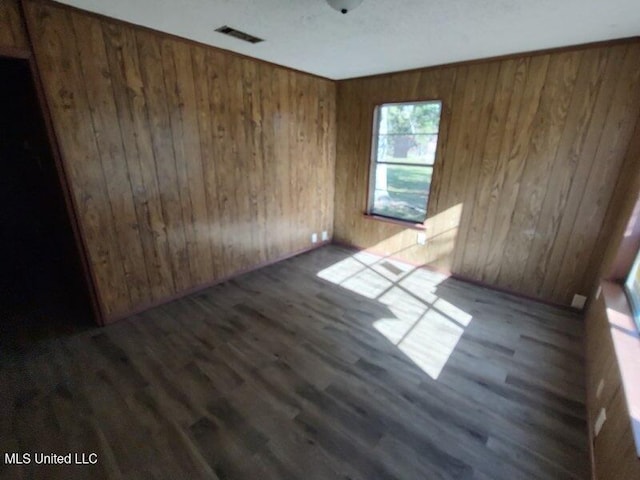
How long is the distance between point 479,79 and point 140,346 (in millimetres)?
3848

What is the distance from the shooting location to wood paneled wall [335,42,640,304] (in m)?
2.37

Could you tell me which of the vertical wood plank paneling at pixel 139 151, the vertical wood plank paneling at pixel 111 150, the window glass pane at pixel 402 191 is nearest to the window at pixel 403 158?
the window glass pane at pixel 402 191

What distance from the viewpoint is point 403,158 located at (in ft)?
11.8

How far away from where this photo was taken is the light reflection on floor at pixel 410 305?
2.22 metres

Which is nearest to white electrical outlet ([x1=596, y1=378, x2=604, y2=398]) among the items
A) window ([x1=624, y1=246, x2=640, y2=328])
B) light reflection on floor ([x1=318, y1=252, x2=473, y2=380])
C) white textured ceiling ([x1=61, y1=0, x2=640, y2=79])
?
window ([x1=624, y1=246, x2=640, y2=328])

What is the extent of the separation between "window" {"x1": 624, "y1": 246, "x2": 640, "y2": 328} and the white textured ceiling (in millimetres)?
1626

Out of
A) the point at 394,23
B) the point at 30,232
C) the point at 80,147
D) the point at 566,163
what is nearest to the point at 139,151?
the point at 80,147

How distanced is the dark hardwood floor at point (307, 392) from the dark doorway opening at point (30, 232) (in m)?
0.37

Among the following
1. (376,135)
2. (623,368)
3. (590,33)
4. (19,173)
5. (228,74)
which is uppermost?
(590,33)

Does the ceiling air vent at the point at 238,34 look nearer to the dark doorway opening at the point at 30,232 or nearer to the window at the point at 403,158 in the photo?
the dark doorway opening at the point at 30,232

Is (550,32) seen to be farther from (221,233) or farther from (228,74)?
(221,233)

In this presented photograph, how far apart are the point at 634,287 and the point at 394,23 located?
7.91ft

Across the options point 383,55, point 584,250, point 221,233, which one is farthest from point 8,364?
point 584,250

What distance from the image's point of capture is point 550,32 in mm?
2090
